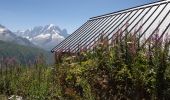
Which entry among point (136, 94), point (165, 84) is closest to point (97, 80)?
point (136, 94)

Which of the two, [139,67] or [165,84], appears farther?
[139,67]

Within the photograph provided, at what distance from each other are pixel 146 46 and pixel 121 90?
1911 millimetres

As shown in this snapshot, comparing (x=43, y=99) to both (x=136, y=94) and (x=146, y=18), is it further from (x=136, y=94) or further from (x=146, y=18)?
(x=146, y=18)

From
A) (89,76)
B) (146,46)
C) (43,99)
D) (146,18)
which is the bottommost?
(43,99)

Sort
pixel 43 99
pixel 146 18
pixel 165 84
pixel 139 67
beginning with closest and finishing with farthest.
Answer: pixel 165 84 → pixel 139 67 → pixel 43 99 → pixel 146 18

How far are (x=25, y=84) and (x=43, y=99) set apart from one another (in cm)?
350

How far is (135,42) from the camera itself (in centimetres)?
1048

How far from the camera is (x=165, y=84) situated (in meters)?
9.10

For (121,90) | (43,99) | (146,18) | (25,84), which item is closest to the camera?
(121,90)

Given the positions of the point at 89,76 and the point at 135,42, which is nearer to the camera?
the point at 135,42

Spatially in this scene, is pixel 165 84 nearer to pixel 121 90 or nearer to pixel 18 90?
pixel 121 90

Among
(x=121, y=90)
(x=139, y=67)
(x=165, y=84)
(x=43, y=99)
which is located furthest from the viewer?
(x=43, y=99)

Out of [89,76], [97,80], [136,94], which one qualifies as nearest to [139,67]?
[136,94]

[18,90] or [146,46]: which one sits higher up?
[146,46]
